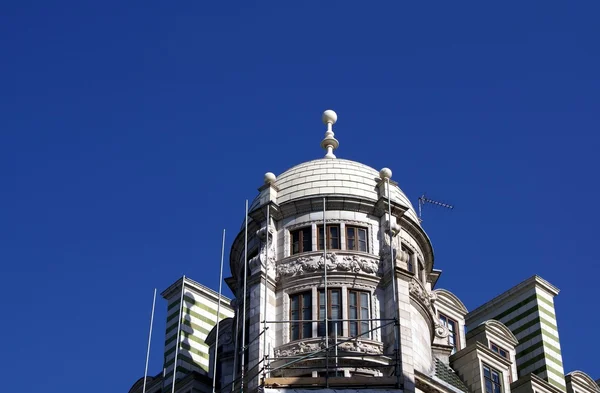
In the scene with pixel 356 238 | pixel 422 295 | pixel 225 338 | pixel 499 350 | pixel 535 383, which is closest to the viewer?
pixel 356 238

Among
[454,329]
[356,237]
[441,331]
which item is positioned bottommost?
[441,331]

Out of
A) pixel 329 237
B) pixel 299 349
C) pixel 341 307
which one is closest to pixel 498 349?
pixel 329 237

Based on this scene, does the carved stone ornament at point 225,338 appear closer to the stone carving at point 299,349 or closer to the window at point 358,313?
the stone carving at point 299,349

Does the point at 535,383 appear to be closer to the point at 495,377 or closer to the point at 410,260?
the point at 495,377

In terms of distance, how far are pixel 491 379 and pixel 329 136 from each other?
1156 centimetres

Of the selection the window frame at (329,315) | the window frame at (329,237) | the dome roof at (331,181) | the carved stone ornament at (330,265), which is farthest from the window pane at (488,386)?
the window frame at (329,237)

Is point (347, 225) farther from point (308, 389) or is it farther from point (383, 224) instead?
point (308, 389)

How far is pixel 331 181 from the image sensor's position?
47312mm

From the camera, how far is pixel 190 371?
49.2 metres

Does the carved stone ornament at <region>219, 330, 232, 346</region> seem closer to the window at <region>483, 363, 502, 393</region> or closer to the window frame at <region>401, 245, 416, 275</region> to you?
the window frame at <region>401, 245, 416, 275</region>

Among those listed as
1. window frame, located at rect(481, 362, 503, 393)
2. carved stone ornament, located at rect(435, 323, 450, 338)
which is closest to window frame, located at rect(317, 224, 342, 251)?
carved stone ornament, located at rect(435, 323, 450, 338)

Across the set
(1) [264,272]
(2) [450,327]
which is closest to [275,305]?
(1) [264,272]

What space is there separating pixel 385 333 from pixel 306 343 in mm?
2684

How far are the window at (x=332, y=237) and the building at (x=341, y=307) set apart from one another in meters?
0.05
